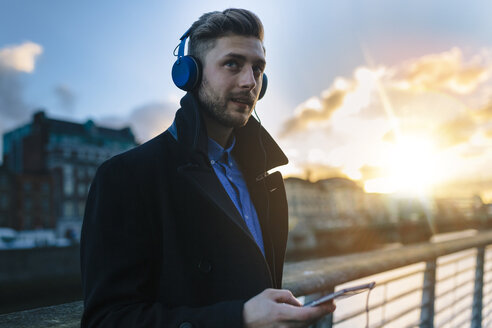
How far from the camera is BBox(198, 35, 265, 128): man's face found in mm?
1443

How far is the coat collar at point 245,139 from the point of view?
136 cm

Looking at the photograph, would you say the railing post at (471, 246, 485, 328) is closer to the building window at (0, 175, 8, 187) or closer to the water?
the water

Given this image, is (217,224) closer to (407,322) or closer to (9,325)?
(9,325)

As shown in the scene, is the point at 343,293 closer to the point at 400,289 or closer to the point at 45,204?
the point at 400,289

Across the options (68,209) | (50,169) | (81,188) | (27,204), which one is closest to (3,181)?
(27,204)

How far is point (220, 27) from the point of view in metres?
1.47

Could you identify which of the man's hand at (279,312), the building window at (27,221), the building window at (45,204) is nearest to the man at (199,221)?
the man's hand at (279,312)

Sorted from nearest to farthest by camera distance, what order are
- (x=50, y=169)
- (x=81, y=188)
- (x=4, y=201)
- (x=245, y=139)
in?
(x=245, y=139)
(x=4, y=201)
(x=50, y=169)
(x=81, y=188)

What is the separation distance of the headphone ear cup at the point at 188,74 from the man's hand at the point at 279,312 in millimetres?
839

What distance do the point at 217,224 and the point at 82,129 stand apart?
2070 inches

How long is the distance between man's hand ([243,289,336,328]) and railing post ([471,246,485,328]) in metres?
3.25

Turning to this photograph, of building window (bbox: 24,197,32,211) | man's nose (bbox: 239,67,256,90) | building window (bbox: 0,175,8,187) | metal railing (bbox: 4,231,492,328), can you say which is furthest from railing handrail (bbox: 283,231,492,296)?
building window (bbox: 24,197,32,211)

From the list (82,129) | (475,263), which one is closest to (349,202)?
(82,129)

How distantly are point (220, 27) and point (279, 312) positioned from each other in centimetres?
101
